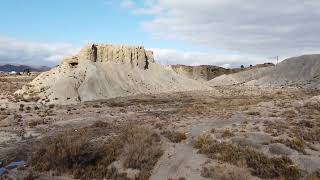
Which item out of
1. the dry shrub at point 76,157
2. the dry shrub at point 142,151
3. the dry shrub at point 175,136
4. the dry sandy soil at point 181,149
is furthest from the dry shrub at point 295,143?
the dry shrub at point 76,157

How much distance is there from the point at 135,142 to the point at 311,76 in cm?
9882

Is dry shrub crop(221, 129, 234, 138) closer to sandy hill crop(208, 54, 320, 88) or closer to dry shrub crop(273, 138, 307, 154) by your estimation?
dry shrub crop(273, 138, 307, 154)

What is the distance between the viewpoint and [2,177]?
18594mm

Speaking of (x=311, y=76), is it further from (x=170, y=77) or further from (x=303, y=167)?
(x=303, y=167)

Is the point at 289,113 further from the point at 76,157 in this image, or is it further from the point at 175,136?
the point at 76,157

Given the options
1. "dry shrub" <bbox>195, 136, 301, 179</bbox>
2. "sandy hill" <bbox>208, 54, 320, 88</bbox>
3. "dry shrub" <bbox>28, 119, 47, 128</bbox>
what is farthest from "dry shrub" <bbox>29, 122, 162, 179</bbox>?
"sandy hill" <bbox>208, 54, 320, 88</bbox>

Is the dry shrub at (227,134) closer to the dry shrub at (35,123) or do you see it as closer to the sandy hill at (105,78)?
the dry shrub at (35,123)

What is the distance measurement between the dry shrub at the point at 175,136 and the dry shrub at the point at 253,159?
4.03ft

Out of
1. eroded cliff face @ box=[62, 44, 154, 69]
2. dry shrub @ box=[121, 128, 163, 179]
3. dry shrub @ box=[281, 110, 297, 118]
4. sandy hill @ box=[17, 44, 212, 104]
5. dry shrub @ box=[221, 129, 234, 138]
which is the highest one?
eroded cliff face @ box=[62, 44, 154, 69]

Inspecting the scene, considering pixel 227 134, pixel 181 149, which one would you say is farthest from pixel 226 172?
pixel 227 134

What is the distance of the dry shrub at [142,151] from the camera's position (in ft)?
63.9

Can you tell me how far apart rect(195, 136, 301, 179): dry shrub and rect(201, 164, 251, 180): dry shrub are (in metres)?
0.58

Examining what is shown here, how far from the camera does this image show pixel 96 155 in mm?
20969

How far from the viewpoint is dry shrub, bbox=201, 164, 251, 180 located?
17.3 meters
